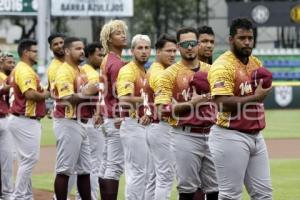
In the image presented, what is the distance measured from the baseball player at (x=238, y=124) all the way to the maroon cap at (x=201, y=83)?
2.46 ft

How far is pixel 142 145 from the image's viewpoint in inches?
390

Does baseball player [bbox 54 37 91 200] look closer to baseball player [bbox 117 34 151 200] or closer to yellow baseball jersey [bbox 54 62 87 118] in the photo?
yellow baseball jersey [bbox 54 62 87 118]

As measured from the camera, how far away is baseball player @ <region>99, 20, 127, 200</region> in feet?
33.8

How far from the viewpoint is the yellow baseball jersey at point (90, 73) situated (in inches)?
428

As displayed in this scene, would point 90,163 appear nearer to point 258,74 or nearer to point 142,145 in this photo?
point 142,145

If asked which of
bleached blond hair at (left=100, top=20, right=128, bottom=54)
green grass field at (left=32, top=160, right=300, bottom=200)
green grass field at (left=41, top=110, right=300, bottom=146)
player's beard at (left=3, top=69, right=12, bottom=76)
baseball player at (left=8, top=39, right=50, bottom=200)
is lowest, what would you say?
green grass field at (left=32, top=160, right=300, bottom=200)

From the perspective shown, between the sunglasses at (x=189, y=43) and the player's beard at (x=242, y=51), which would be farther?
the sunglasses at (x=189, y=43)

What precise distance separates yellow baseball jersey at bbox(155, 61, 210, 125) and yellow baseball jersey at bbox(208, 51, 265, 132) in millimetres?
1035

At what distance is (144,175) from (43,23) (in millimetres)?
17936

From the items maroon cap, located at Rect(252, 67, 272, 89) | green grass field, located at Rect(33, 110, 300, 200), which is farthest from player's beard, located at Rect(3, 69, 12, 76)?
maroon cap, located at Rect(252, 67, 272, 89)

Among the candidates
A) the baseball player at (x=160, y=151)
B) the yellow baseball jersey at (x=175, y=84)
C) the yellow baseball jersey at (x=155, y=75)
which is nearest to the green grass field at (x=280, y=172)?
the baseball player at (x=160, y=151)

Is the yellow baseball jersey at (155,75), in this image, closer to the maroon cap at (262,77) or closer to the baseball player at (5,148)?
the maroon cap at (262,77)

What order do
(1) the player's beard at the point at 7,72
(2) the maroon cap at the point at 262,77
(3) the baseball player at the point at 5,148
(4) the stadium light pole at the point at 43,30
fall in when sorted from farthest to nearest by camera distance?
(4) the stadium light pole at the point at 43,30 → (1) the player's beard at the point at 7,72 → (3) the baseball player at the point at 5,148 → (2) the maroon cap at the point at 262,77

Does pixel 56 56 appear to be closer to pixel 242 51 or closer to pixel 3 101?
pixel 3 101
